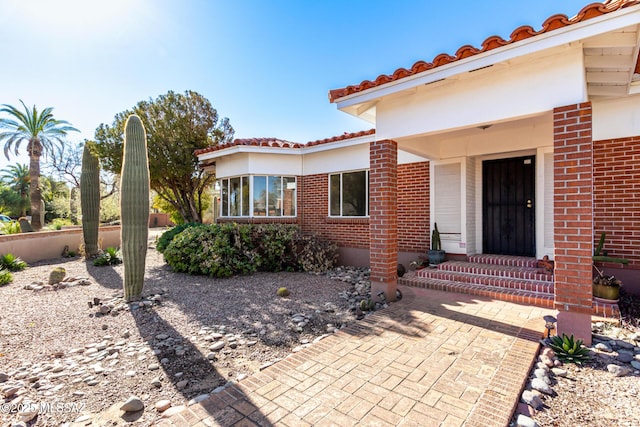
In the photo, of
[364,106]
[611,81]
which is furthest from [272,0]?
[611,81]

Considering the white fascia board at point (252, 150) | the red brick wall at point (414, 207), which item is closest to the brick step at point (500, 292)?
the red brick wall at point (414, 207)

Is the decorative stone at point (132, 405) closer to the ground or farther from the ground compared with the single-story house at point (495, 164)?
closer to the ground

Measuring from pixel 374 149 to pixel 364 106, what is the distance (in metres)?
0.95

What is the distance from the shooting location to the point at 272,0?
302 inches

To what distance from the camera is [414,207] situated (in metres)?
7.85

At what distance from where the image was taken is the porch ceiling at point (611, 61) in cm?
348

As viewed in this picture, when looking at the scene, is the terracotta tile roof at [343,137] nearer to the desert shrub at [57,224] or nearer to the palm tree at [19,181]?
the desert shrub at [57,224]

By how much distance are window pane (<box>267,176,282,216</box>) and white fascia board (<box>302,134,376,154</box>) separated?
1.40 m

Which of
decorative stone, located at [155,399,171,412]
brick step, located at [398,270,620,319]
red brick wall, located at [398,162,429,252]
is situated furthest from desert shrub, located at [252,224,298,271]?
decorative stone, located at [155,399,171,412]

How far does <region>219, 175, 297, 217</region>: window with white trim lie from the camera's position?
9.92 meters

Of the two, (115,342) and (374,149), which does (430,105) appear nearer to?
(374,149)

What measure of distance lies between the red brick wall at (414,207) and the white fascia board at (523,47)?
338cm

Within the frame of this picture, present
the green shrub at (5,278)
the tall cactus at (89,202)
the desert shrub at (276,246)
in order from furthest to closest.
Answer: the tall cactus at (89,202), the desert shrub at (276,246), the green shrub at (5,278)

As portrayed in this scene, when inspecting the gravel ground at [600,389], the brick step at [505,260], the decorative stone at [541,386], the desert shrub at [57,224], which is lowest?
the gravel ground at [600,389]
